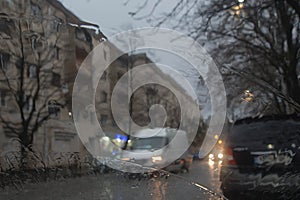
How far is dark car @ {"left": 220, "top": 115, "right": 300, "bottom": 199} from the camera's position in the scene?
6.54 m

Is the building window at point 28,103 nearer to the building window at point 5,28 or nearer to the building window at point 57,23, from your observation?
the building window at point 57,23

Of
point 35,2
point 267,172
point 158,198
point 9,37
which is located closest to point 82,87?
point 35,2

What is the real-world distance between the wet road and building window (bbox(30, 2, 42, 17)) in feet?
17.6

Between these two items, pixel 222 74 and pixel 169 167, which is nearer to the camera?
pixel 169 167

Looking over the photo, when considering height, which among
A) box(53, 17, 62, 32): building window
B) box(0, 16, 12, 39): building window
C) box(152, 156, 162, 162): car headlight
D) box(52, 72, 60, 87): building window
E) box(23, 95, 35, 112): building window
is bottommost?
box(152, 156, 162, 162): car headlight

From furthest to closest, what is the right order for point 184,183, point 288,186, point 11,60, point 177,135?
point 177,135 < point 11,60 < point 288,186 < point 184,183

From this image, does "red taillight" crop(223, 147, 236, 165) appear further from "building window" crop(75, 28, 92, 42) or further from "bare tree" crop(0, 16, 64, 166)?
"building window" crop(75, 28, 92, 42)

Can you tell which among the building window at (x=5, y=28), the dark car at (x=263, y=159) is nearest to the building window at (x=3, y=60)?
the building window at (x=5, y=28)

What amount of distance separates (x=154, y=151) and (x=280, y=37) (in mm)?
7704

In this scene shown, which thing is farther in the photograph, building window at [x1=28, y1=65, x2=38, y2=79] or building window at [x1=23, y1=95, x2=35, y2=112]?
building window at [x1=23, y1=95, x2=35, y2=112]

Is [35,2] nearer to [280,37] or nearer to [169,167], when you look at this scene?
[169,167]

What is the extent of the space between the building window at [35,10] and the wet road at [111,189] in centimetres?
538

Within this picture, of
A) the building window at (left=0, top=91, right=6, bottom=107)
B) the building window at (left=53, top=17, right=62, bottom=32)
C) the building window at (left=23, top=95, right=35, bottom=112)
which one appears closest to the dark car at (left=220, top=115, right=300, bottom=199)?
the building window at (left=53, top=17, right=62, bottom=32)

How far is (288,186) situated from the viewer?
21.3ft
